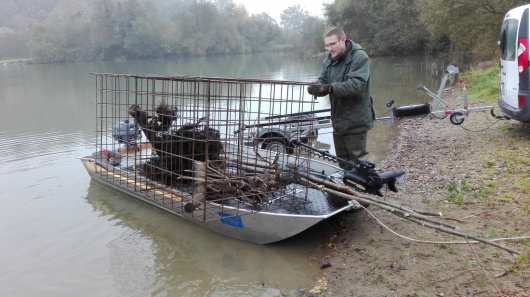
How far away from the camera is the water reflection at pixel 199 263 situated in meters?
4.34

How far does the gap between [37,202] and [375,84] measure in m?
17.5

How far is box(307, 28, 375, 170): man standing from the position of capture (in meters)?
4.55

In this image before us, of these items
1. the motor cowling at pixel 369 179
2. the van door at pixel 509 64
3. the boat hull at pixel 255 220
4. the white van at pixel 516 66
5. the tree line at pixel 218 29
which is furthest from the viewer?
the tree line at pixel 218 29

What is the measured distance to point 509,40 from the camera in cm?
694

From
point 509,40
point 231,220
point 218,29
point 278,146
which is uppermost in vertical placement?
point 218,29

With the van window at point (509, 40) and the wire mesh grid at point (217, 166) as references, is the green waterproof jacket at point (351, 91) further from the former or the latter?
the van window at point (509, 40)

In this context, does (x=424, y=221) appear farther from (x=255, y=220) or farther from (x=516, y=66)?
(x=516, y=66)

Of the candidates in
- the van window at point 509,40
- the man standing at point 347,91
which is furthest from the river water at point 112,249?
the van window at point 509,40

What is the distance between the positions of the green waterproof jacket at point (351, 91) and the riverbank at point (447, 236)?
1.10m

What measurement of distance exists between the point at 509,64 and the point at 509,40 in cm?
42

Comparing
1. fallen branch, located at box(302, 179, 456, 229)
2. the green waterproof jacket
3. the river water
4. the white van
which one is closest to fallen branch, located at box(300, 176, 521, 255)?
fallen branch, located at box(302, 179, 456, 229)

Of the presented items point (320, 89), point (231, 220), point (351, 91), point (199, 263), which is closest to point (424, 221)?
point (351, 91)

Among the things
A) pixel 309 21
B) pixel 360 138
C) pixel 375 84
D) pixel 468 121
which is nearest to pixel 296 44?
pixel 309 21

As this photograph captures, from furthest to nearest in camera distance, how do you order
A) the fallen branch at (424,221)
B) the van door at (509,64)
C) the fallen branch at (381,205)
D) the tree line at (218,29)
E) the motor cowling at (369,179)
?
the tree line at (218,29), the van door at (509,64), the motor cowling at (369,179), the fallen branch at (381,205), the fallen branch at (424,221)
